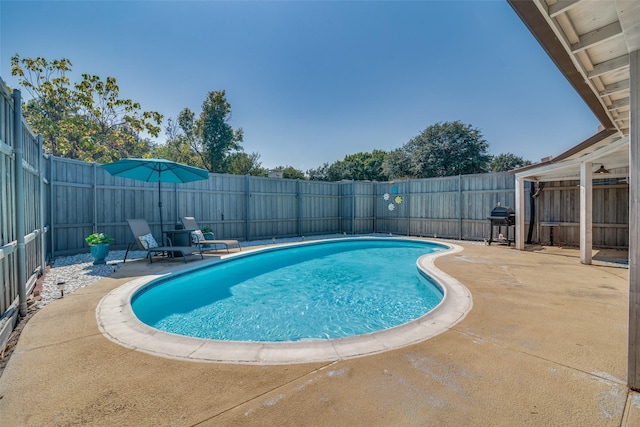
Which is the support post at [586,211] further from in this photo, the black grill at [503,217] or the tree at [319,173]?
the tree at [319,173]

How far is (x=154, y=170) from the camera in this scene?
23.5 ft

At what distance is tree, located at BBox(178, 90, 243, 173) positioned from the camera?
781 inches

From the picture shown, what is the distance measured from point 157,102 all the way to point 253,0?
Answer: 8421mm

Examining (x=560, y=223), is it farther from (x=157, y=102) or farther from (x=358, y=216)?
(x=157, y=102)

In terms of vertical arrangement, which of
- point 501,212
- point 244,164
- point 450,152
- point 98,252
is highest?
point 450,152

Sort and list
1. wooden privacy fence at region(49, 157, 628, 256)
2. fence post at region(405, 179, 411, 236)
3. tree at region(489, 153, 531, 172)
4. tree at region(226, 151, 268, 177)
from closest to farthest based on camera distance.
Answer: wooden privacy fence at region(49, 157, 628, 256) < fence post at region(405, 179, 411, 236) < tree at region(226, 151, 268, 177) < tree at region(489, 153, 531, 172)

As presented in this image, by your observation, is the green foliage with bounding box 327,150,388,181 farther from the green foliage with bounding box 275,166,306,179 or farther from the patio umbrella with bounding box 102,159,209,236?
the patio umbrella with bounding box 102,159,209,236

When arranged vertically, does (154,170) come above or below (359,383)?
above

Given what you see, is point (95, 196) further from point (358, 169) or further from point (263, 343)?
point (358, 169)

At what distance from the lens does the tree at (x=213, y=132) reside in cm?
1983

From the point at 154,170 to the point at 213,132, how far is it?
46.2 ft

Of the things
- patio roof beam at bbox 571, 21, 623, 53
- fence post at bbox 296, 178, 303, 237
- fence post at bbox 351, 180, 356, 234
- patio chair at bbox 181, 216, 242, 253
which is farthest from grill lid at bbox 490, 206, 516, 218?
patio chair at bbox 181, 216, 242, 253

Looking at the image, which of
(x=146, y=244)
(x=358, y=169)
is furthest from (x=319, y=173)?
(x=146, y=244)

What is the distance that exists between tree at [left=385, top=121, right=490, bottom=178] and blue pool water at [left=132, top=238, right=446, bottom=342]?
16816 millimetres
